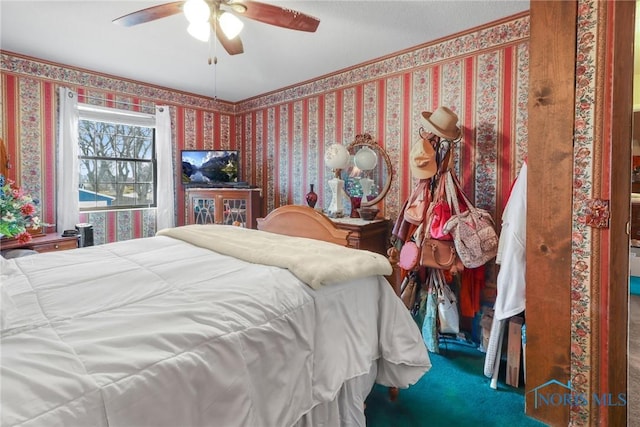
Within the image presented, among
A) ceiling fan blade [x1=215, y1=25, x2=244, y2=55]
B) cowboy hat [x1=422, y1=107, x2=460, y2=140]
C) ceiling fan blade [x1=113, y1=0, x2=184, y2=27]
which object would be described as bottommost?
cowboy hat [x1=422, y1=107, x2=460, y2=140]

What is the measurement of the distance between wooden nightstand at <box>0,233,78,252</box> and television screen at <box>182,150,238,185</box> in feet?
4.64

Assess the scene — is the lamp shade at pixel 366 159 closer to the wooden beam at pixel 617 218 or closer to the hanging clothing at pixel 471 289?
the hanging clothing at pixel 471 289

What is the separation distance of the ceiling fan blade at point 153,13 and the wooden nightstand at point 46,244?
210cm

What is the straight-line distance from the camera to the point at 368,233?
2867 millimetres

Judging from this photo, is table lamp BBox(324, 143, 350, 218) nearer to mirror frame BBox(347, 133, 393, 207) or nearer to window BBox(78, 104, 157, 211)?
mirror frame BBox(347, 133, 393, 207)

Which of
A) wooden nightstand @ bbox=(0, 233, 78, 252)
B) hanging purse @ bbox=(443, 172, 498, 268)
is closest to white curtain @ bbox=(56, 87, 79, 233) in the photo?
wooden nightstand @ bbox=(0, 233, 78, 252)

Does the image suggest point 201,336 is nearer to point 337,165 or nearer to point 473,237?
point 473,237

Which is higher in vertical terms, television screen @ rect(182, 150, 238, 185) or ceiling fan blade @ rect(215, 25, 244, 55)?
ceiling fan blade @ rect(215, 25, 244, 55)

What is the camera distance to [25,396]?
0.65 metres

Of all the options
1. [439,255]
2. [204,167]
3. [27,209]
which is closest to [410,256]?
[439,255]

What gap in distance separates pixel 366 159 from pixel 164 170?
8.30 feet

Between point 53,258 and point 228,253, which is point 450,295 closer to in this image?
point 228,253

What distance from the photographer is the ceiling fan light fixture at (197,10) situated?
1.67 meters

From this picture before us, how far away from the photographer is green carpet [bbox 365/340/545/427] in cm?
166
